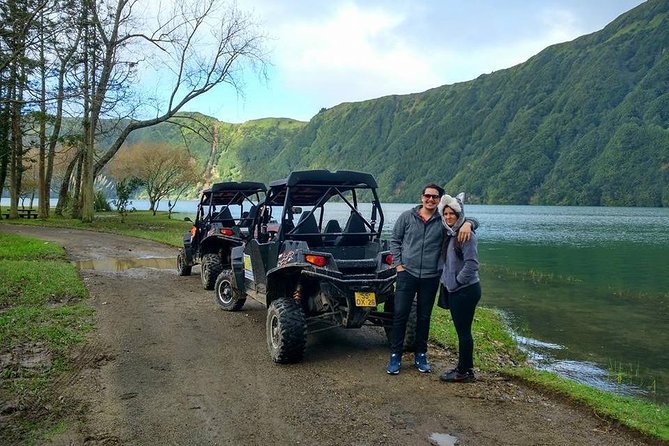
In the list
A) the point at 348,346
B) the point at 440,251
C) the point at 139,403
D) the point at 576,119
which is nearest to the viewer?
the point at 139,403

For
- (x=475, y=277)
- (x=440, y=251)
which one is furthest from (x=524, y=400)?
(x=440, y=251)

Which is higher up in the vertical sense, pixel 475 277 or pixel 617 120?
pixel 617 120

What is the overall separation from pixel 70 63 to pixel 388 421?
20514mm

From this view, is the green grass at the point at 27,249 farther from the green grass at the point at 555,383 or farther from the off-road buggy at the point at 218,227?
the green grass at the point at 555,383

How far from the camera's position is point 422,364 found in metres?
6.64

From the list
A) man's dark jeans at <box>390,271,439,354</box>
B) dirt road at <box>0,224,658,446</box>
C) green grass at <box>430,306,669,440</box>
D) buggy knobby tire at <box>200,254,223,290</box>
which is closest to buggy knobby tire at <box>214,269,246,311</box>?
dirt road at <box>0,224,658,446</box>

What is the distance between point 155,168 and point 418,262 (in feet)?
186

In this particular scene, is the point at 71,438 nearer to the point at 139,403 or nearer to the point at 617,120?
the point at 139,403

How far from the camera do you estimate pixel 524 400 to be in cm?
581

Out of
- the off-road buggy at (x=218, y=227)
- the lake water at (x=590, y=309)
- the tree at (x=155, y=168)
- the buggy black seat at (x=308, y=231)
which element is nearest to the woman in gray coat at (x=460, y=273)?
the lake water at (x=590, y=309)

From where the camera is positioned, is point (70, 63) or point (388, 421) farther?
point (70, 63)

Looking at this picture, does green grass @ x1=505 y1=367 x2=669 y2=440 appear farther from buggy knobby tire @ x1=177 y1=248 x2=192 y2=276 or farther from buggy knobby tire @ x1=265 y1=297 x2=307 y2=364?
buggy knobby tire @ x1=177 y1=248 x2=192 y2=276

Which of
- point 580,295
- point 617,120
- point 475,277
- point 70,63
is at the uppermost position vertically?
point 617,120

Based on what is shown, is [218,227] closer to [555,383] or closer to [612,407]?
[555,383]
